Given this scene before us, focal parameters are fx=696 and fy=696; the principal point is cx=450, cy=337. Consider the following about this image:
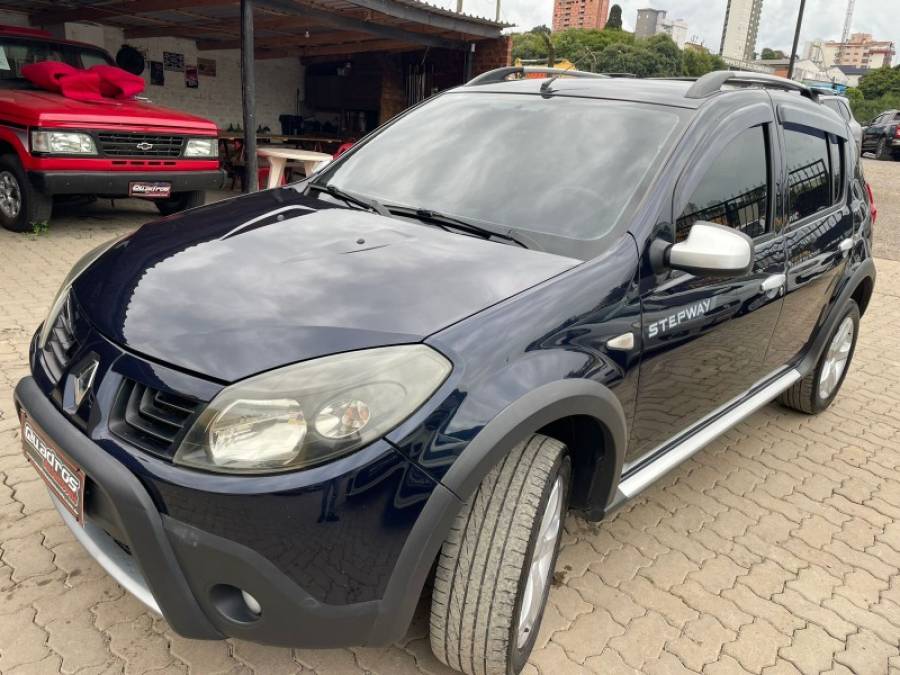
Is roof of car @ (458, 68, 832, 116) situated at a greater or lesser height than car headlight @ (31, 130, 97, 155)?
greater

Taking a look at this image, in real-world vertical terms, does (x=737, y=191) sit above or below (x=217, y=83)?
below

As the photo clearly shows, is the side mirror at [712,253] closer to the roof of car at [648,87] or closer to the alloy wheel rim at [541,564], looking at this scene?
the roof of car at [648,87]

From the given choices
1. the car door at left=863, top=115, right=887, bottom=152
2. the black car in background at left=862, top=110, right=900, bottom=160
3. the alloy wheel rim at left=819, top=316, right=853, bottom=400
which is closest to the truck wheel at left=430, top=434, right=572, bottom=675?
the alloy wheel rim at left=819, top=316, right=853, bottom=400

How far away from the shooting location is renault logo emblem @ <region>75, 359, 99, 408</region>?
70.1 inches

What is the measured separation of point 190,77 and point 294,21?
170 inches

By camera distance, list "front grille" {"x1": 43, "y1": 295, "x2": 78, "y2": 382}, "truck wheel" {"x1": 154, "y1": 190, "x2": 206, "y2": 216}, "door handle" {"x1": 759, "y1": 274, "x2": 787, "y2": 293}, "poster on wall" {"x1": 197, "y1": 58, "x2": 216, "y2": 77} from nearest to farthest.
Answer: "front grille" {"x1": 43, "y1": 295, "x2": 78, "y2": 382}
"door handle" {"x1": 759, "y1": 274, "x2": 787, "y2": 293}
"truck wheel" {"x1": 154, "y1": 190, "x2": 206, "y2": 216}
"poster on wall" {"x1": 197, "y1": 58, "x2": 216, "y2": 77}

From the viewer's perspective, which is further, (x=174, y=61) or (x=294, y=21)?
(x=174, y=61)

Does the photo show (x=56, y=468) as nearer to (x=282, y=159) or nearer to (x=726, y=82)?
(x=726, y=82)

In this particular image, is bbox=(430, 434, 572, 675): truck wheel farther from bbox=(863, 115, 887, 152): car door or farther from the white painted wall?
bbox=(863, 115, 887, 152): car door

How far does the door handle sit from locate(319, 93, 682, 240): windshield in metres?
0.81

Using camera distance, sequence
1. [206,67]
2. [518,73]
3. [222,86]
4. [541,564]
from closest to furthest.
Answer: [541,564] → [518,73] → [206,67] → [222,86]

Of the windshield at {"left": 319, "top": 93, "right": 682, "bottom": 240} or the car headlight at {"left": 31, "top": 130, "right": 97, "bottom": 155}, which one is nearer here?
the windshield at {"left": 319, "top": 93, "right": 682, "bottom": 240}

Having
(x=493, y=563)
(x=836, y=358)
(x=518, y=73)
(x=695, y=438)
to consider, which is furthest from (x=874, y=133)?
(x=493, y=563)

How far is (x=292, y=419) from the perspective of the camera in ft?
5.19
